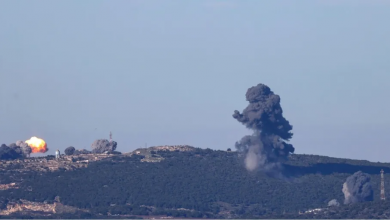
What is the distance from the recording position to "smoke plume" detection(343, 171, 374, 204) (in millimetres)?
180250

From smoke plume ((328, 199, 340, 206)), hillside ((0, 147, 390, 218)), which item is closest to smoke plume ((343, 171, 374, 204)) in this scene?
smoke plume ((328, 199, 340, 206))

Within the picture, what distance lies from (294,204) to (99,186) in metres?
A: 36.3

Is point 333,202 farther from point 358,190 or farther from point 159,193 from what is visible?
point 159,193

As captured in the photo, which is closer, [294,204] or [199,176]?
[294,204]

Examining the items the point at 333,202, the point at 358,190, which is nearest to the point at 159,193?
the point at 333,202

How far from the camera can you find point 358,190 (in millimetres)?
180875

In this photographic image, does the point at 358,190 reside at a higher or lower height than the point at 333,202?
higher

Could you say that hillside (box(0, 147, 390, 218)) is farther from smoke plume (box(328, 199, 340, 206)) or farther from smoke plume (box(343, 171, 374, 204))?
smoke plume (box(343, 171, 374, 204))

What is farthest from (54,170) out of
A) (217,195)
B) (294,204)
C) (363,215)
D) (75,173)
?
(363,215)

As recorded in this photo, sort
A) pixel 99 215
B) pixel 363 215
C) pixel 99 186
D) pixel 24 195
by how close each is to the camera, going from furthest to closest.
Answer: pixel 99 186, pixel 24 195, pixel 99 215, pixel 363 215

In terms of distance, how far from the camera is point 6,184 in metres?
182

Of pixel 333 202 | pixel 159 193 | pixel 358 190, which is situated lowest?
pixel 333 202

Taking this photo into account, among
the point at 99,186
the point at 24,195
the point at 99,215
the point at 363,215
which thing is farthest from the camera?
the point at 99,186

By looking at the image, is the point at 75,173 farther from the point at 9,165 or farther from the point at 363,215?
the point at 363,215
